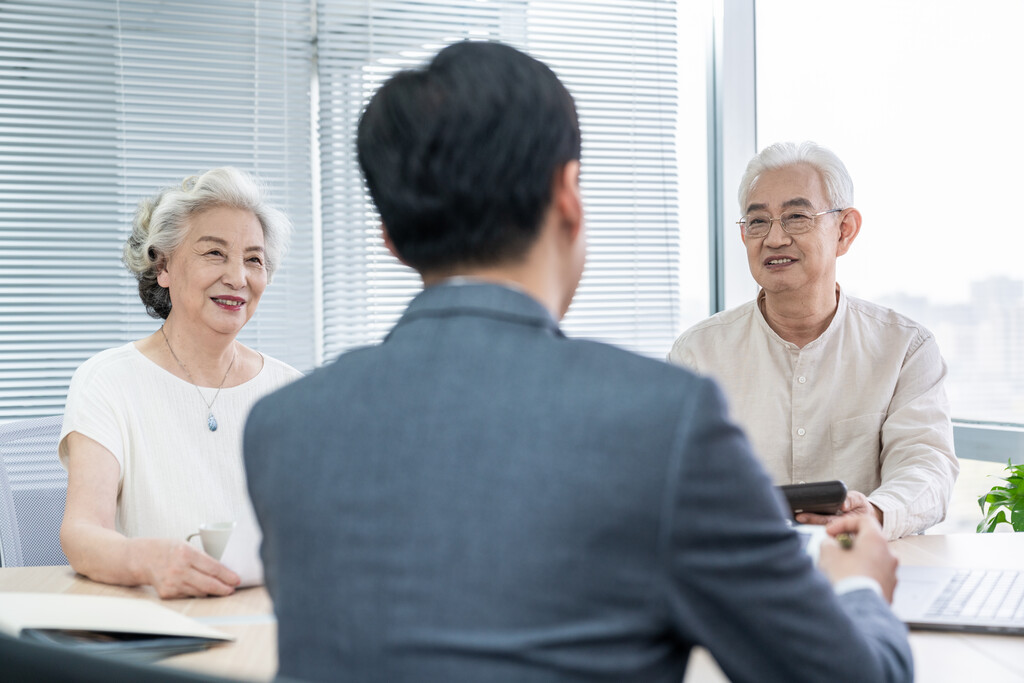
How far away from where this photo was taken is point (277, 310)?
10.3 ft

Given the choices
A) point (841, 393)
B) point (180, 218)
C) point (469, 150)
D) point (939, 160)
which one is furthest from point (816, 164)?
point (469, 150)

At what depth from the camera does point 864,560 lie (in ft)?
2.78

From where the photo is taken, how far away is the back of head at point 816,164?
2.26 meters

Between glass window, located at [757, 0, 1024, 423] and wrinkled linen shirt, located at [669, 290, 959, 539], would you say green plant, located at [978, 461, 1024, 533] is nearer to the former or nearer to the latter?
glass window, located at [757, 0, 1024, 423]

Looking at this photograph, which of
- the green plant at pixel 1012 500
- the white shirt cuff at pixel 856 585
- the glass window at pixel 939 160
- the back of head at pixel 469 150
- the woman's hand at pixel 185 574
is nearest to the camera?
the back of head at pixel 469 150

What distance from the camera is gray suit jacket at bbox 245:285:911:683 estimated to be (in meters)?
0.59

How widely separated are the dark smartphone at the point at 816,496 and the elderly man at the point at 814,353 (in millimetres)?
559

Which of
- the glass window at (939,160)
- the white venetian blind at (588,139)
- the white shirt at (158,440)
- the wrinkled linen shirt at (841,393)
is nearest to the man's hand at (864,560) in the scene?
the wrinkled linen shirt at (841,393)

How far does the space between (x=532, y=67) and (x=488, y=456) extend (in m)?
0.32

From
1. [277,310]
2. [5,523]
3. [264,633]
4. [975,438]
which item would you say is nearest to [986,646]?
[264,633]

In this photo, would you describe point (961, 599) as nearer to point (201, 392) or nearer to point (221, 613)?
point (221, 613)

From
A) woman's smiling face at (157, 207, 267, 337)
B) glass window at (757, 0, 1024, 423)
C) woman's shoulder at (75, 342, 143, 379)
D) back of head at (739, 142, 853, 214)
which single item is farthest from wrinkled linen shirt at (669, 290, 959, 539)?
woman's shoulder at (75, 342, 143, 379)

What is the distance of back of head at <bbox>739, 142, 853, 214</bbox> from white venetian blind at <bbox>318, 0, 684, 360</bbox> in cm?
115

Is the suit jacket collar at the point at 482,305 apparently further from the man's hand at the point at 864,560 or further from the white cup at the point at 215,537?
the white cup at the point at 215,537
